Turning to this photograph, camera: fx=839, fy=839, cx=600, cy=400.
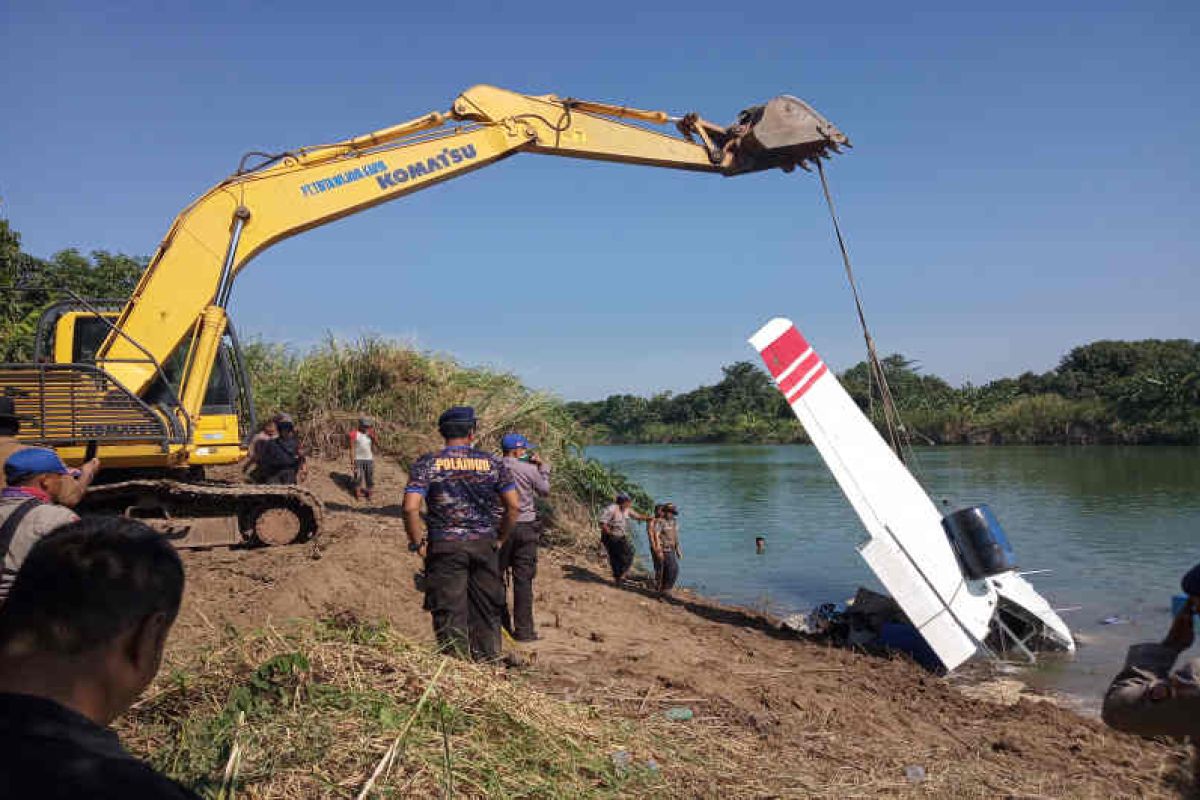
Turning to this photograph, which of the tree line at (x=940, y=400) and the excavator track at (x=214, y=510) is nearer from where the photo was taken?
the excavator track at (x=214, y=510)

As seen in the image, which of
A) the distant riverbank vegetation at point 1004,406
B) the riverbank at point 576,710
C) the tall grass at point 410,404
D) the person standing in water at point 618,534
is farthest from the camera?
the distant riverbank vegetation at point 1004,406

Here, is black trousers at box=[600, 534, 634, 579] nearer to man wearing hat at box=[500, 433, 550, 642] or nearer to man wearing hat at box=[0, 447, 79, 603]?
man wearing hat at box=[500, 433, 550, 642]

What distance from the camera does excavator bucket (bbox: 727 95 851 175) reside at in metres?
9.93

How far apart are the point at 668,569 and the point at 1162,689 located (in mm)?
8669

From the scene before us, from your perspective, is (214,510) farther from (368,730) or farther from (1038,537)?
(1038,537)

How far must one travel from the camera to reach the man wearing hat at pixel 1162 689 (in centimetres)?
216

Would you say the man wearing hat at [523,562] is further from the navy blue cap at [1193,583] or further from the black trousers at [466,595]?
the navy blue cap at [1193,583]

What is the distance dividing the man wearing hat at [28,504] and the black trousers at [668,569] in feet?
24.4

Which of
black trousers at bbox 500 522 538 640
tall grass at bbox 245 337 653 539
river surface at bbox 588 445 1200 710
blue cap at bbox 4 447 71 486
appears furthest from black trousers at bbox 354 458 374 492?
blue cap at bbox 4 447 71 486

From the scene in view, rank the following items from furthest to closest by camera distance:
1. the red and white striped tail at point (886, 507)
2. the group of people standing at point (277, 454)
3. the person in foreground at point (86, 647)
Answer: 1. the group of people standing at point (277, 454)
2. the red and white striped tail at point (886, 507)
3. the person in foreground at point (86, 647)

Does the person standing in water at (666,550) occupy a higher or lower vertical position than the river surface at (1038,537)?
higher

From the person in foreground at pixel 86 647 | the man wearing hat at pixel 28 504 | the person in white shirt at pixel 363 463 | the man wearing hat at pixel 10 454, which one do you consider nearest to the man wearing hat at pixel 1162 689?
the person in foreground at pixel 86 647

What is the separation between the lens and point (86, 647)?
4.49 ft

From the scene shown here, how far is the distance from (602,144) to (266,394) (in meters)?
8.40
